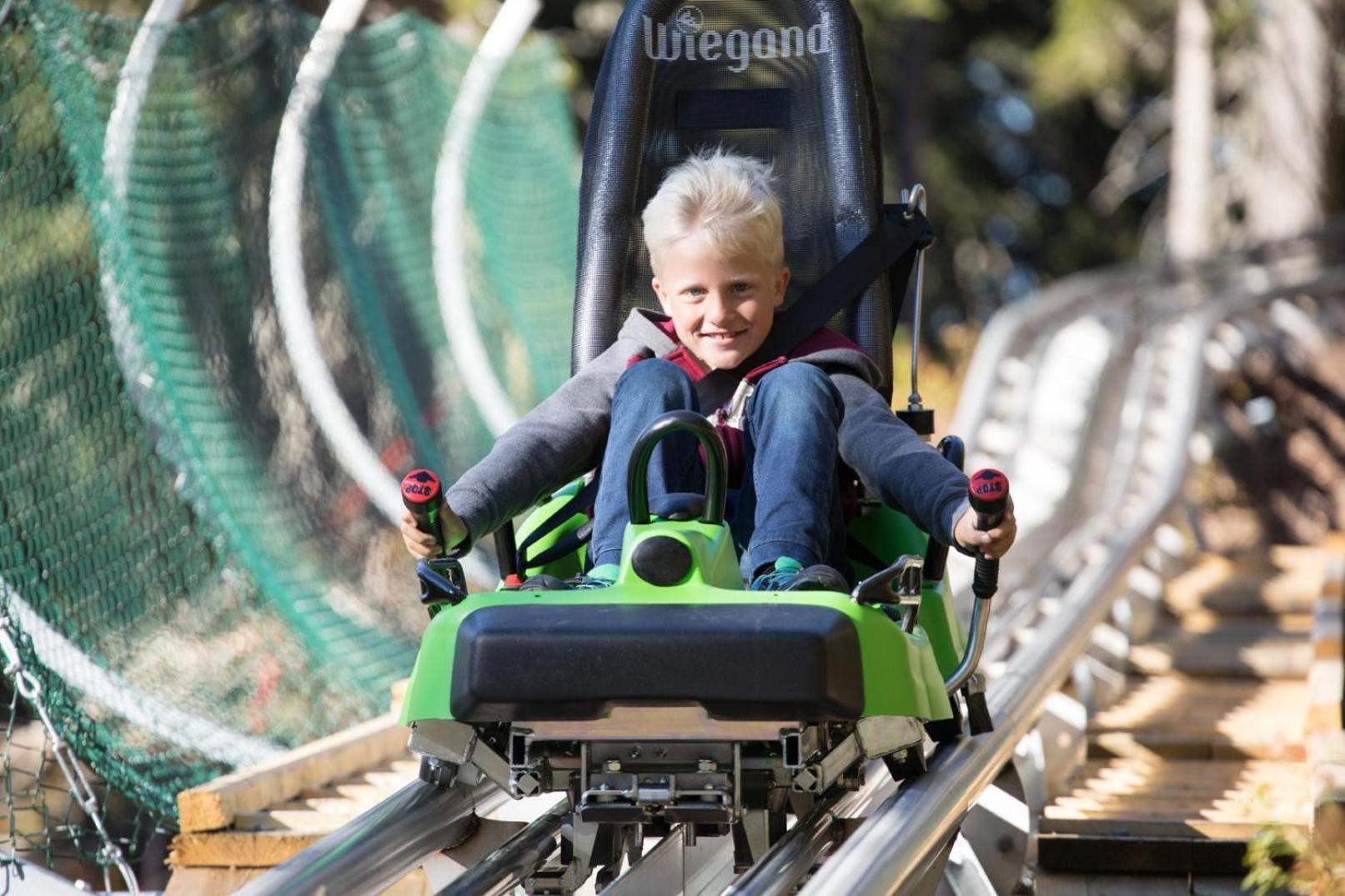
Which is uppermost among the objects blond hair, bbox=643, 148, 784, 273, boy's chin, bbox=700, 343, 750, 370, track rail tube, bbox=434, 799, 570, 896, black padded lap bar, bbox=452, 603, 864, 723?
blond hair, bbox=643, 148, 784, 273

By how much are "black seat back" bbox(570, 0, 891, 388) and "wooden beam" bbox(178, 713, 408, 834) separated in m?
1.22

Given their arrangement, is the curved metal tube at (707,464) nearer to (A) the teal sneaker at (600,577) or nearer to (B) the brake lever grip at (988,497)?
(A) the teal sneaker at (600,577)

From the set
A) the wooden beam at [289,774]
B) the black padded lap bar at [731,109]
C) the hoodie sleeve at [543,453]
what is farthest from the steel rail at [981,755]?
the wooden beam at [289,774]

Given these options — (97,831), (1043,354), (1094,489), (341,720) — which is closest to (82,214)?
(341,720)

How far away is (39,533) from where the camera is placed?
4.38m

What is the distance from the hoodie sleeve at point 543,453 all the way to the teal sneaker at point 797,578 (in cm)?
45

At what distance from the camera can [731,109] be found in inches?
165

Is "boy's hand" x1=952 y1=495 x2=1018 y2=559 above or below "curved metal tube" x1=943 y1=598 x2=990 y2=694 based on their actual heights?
above

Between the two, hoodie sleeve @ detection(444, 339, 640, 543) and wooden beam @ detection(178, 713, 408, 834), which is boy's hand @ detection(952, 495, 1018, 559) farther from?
wooden beam @ detection(178, 713, 408, 834)

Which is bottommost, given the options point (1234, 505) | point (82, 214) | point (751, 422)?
point (1234, 505)

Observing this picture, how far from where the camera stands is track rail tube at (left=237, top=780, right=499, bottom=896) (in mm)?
2877

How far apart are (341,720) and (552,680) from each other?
306cm

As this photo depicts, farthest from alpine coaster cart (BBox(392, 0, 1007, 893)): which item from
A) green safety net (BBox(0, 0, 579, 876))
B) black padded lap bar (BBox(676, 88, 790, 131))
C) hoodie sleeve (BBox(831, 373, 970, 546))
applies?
green safety net (BBox(0, 0, 579, 876))

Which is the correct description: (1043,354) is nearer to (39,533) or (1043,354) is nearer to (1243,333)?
(1243,333)
